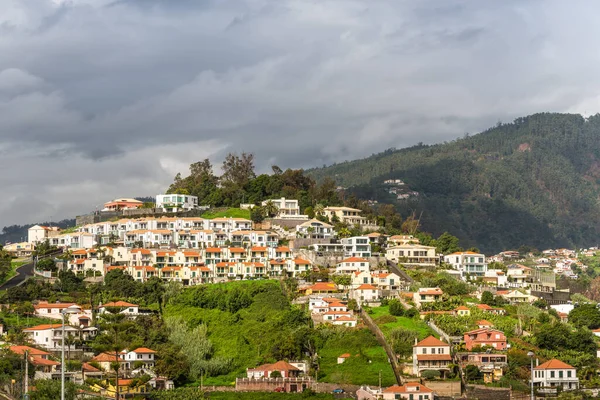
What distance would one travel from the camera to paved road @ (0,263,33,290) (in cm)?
8800

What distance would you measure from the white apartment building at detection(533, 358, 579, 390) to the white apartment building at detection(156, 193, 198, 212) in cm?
5093

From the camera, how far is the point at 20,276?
91.4 meters

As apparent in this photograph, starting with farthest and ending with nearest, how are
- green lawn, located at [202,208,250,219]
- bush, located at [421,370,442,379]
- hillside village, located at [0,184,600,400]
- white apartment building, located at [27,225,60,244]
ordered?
white apartment building, located at [27,225,60,244] → green lawn, located at [202,208,250,219] → hillside village, located at [0,184,600,400] → bush, located at [421,370,442,379]

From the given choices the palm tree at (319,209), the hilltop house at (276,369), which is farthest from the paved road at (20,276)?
the palm tree at (319,209)

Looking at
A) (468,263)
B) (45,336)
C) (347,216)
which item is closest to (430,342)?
(45,336)

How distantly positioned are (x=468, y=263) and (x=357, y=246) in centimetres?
1128

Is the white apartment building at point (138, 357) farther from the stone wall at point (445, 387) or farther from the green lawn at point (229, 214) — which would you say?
the green lawn at point (229, 214)

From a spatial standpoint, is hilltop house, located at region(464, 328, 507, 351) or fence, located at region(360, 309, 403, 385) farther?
hilltop house, located at region(464, 328, 507, 351)

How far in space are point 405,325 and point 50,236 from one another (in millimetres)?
49694

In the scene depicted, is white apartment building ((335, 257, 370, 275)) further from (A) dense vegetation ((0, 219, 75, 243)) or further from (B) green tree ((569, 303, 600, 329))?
(A) dense vegetation ((0, 219, 75, 243))

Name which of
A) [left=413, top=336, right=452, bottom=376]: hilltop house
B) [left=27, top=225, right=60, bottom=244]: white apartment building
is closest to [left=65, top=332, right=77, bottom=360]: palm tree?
[left=413, top=336, right=452, bottom=376]: hilltop house

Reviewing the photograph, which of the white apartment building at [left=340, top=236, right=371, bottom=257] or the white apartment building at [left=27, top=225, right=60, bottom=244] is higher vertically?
the white apartment building at [left=27, top=225, right=60, bottom=244]

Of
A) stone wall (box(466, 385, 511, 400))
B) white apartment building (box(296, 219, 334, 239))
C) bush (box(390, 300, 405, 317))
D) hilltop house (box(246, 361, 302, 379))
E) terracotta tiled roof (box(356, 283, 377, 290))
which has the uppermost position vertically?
white apartment building (box(296, 219, 334, 239))

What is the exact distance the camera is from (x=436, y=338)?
2756 inches
